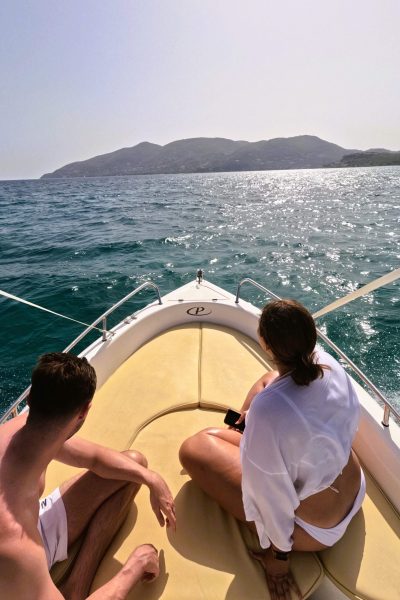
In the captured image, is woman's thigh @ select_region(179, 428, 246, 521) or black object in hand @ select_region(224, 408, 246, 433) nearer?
woman's thigh @ select_region(179, 428, 246, 521)

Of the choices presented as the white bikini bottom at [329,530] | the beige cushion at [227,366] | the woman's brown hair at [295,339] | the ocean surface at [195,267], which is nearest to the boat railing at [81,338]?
the beige cushion at [227,366]

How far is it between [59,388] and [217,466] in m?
1.19

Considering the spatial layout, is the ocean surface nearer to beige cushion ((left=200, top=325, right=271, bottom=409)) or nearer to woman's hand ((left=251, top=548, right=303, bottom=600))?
beige cushion ((left=200, top=325, right=271, bottom=409))

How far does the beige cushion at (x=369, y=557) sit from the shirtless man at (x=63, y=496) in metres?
0.92

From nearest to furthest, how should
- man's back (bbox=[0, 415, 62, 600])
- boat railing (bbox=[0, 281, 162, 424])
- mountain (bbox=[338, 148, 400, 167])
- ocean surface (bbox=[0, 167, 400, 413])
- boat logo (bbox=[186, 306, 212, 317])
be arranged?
man's back (bbox=[0, 415, 62, 600])
boat railing (bbox=[0, 281, 162, 424])
boat logo (bbox=[186, 306, 212, 317])
ocean surface (bbox=[0, 167, 400, 413])
mountain (bbox=[338, 148, 400, 167])

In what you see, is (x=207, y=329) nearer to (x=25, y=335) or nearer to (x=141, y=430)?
(x=141, y=430)

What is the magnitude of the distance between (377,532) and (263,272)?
25.4 feet

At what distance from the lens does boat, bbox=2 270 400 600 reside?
1.73 metres

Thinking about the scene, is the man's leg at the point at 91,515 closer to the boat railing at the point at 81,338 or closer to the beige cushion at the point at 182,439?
the beige cushion at the point at 182,439

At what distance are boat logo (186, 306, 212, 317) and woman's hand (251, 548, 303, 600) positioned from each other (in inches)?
118

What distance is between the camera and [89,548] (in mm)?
1815

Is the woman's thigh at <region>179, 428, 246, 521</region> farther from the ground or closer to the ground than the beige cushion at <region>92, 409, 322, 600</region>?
Result: farther from the ground

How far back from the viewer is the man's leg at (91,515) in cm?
174

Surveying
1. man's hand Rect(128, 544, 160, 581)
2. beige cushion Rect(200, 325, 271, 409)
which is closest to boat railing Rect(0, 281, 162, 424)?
beige cushion Rect(200, 325, 271, 409)
